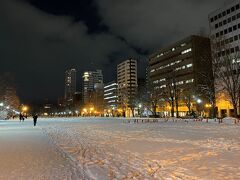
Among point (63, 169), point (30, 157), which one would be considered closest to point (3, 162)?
point (30, 157)

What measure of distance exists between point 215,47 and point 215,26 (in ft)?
131

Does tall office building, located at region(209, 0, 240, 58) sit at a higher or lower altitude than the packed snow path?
higher

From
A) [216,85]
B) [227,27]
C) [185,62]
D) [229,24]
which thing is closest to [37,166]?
[216,85]

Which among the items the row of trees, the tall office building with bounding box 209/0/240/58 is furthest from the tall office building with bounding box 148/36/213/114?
the row of trees

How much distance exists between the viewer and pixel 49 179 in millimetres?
7512

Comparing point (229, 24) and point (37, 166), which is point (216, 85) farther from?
point (37, 166)

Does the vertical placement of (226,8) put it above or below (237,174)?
above

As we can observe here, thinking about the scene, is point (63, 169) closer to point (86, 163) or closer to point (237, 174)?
point (86, 163)

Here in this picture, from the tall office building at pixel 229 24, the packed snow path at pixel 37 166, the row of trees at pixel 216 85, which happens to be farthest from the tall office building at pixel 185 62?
the packed snow path at pixel 37 166

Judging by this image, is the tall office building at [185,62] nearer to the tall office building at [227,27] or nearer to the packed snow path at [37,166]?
the tall office building at [227,27]

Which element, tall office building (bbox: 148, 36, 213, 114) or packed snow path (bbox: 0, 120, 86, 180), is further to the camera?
tall office building (bbox: 148, 36, 213, 114)

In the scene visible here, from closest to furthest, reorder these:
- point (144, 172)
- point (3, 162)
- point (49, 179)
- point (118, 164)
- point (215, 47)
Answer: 1. point (49, 179)
2. point (144, 172)
3. point (118, 164)
4. point (3, 162)
5. point (215, 47)

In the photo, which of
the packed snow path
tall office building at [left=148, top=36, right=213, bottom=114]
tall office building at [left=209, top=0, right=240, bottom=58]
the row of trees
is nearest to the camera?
the packed snow path

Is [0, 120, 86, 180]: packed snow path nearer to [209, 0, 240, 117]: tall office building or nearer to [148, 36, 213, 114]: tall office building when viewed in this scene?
[209, 0, 240, 117]: tall office building
